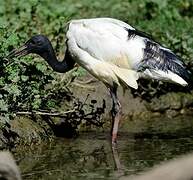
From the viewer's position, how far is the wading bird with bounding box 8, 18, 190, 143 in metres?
8.91

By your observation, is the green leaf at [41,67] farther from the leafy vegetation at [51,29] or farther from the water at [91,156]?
the water at [91,156]

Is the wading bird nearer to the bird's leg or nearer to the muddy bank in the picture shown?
the bird's leg

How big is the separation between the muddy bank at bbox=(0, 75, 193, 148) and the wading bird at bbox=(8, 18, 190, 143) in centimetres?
76

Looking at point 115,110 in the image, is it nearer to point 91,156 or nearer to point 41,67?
point 41,67

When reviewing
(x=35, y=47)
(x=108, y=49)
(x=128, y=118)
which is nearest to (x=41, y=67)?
(x=35, y=47)

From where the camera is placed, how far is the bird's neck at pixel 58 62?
30.6 feet

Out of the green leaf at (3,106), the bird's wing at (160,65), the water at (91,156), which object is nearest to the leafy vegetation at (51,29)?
the green leaf at (3,106)

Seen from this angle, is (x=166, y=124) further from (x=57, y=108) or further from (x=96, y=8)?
(x=96, y=8)

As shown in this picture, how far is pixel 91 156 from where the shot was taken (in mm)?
8555

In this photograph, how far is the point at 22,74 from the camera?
905 cm

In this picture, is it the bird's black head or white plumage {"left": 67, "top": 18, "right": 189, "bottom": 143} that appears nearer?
white plumage {"left": 67, "top": 18, "right": 189, "bottom": 143}

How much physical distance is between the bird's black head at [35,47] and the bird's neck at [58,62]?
51 mm

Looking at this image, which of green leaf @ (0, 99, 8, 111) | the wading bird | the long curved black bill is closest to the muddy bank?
green leaf @ (0, 99, 8, 111)

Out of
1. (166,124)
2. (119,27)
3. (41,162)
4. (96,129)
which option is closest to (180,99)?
(166,124)
